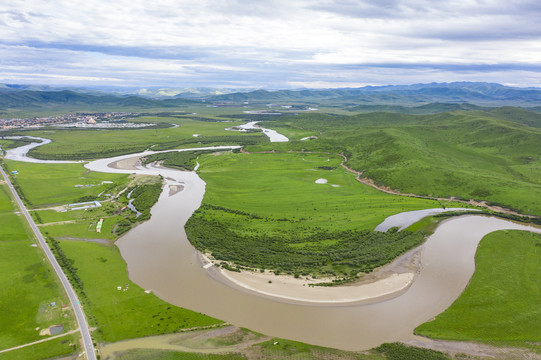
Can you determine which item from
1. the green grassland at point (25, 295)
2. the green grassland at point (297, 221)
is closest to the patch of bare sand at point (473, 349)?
the green grassland at point (297, 221)

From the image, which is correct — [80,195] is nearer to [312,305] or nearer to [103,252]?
[103,252]

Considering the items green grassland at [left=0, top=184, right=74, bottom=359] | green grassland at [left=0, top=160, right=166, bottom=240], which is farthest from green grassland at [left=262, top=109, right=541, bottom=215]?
green grassland at [left=0, top=184, right=74, bottom=359]

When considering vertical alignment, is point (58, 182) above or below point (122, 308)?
above

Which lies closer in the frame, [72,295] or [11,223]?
[72,295]

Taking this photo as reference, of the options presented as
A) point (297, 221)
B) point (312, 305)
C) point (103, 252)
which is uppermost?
point (297, 221)

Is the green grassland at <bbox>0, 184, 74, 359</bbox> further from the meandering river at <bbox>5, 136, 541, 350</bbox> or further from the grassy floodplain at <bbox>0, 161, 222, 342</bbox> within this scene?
the meandering river at <bbox>5, 136, 541, 350</bbox>

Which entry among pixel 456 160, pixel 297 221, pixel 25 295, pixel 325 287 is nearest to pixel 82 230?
pixel 25 295
